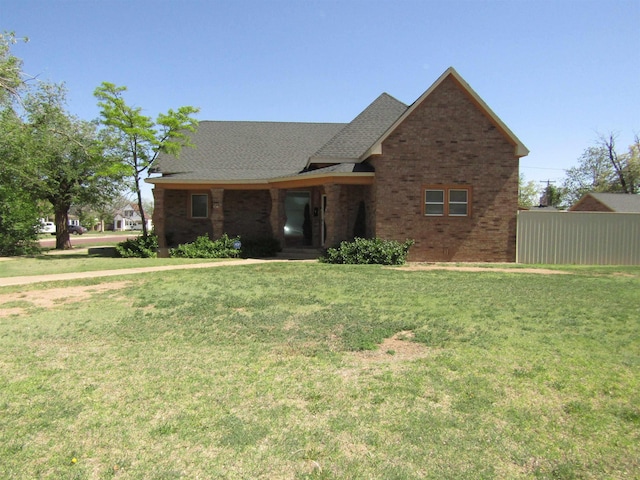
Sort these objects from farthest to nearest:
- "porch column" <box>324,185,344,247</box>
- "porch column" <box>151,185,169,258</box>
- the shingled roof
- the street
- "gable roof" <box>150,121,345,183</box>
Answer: the street → "gable roof" <box>150,121,345,183</box> → "porch column" <box>151,185,169,258</box> → the shingled roof → "porch column" <box>324,185,344,247</box>

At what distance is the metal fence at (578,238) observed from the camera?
16766mm

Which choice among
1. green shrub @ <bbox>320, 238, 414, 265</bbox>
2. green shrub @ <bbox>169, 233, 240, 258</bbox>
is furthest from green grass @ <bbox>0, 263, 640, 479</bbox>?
green shrub @ <bbox>169, 233, 240, 258</bbox>

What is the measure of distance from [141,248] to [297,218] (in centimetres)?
740

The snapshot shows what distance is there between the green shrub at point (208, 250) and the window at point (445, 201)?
25.7ft

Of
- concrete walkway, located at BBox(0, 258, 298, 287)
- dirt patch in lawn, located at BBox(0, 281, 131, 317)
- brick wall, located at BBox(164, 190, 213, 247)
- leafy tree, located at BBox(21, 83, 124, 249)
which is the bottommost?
dirt patch in lawn, located at BBox(0, 281, 131, 317)

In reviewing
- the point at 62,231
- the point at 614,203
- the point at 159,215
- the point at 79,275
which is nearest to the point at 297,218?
the point at 159,215

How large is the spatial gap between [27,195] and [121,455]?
23.2m

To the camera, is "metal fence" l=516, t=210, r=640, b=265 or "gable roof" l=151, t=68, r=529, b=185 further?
"metal fence" l=516, t=210, r=640, b=265

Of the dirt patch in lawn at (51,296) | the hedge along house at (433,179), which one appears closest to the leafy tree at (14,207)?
the hedge along house at (433,179)

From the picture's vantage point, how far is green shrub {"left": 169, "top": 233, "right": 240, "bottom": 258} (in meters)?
18.4

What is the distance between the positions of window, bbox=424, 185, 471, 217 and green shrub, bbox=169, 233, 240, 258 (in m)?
7.83

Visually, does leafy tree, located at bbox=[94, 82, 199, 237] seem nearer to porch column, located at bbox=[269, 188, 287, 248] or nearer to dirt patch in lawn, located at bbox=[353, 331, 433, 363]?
porch column, located at bbox=[269, 188, 287, 248]

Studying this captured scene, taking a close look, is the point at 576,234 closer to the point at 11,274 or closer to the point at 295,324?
the point at 295,324

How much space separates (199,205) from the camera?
21875 millimetres
